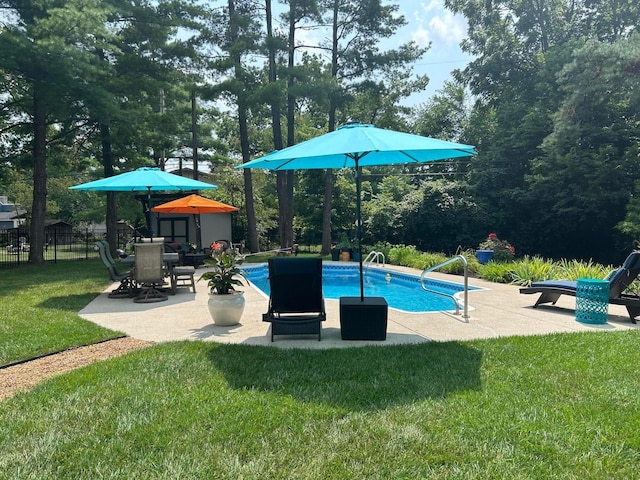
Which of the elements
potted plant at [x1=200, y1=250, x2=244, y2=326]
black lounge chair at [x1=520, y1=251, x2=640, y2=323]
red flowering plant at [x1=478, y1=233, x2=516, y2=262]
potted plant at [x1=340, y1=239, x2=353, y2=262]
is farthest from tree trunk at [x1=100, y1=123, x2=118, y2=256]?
black lounge chair at [x1=520, y1=251, x2=640, y2=323]

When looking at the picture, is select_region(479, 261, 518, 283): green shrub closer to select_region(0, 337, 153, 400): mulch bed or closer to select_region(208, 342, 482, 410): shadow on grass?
select_region(208, 342, 482, 410): shadow on grass

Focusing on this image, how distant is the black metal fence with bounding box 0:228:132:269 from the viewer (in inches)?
643

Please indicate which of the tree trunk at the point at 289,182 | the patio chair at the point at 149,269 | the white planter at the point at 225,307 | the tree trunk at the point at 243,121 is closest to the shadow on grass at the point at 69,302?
the patio chair at the point at 149,269

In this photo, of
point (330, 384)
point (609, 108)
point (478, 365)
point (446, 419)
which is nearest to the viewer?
point (446, 419)

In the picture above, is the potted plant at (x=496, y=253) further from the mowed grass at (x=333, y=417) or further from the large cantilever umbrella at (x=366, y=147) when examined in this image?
the mowed grass at (x=333, y=417)

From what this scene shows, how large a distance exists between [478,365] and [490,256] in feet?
31.2

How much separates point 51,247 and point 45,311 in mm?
26272

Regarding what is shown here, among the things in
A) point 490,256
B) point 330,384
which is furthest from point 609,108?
point 330,384

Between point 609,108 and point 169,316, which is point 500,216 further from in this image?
point 169,316

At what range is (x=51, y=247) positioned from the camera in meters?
29.2

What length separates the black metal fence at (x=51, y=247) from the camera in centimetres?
1633

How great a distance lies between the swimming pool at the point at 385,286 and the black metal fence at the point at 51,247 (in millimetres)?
8163

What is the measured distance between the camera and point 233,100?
17.3 m

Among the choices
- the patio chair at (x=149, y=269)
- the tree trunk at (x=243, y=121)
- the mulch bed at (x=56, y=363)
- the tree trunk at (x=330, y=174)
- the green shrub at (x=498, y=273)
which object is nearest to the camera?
the mulch bed at (x=56, y=363)
